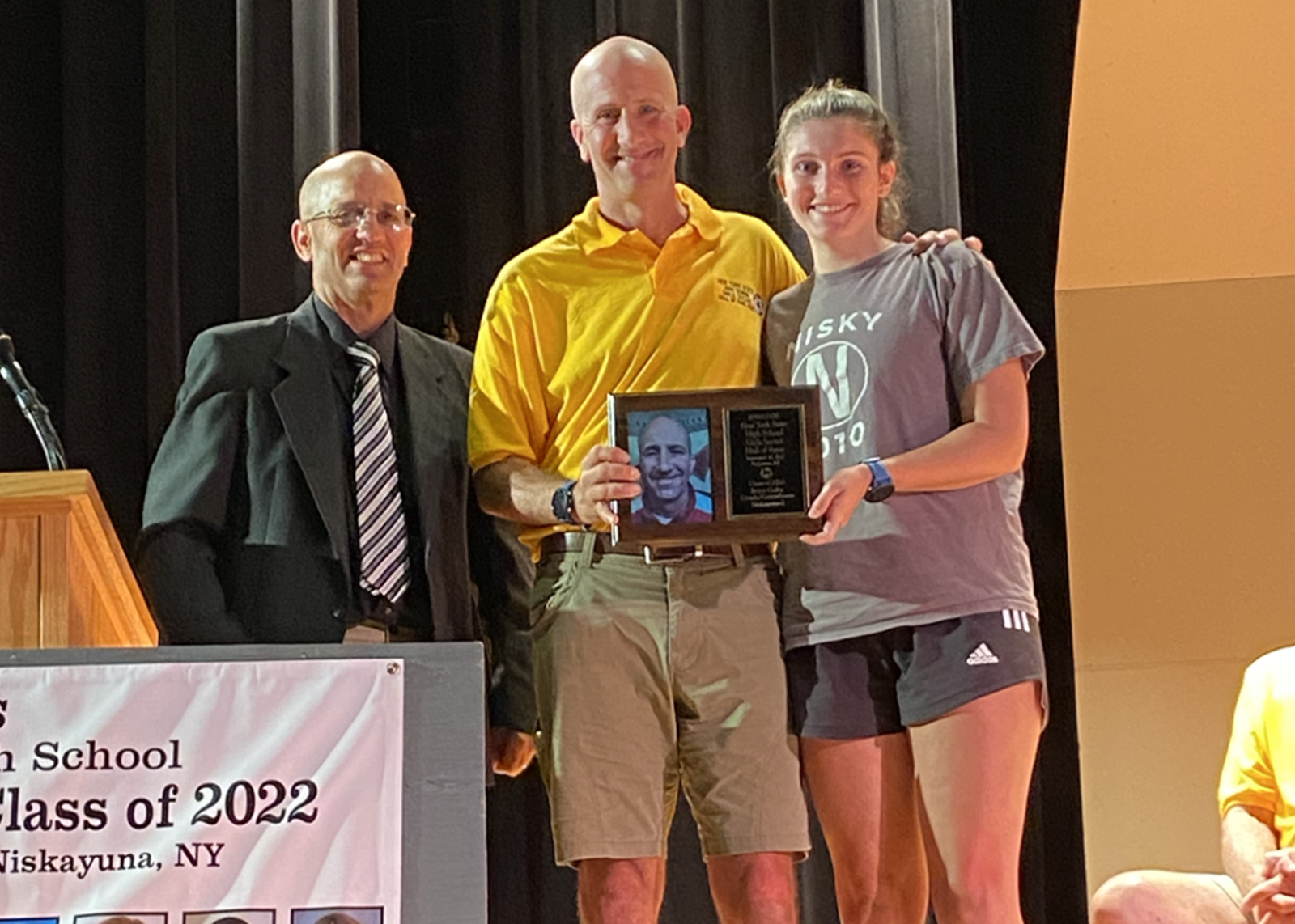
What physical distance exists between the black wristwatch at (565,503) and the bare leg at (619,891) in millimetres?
480

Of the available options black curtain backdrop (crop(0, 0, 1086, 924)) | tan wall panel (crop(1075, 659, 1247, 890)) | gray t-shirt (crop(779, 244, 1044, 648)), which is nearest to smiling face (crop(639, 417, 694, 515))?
gray t-shirt (crop(779, 244, 1044, 648))

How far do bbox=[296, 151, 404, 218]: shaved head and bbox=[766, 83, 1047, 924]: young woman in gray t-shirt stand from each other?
70 centimetres

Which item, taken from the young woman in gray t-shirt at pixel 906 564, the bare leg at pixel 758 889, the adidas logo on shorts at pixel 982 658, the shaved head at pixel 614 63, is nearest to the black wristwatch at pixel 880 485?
the young woman in gray t-shirt at pixel 906 564

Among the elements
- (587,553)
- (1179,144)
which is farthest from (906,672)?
(1179,144)

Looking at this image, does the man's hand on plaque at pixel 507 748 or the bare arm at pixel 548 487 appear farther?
the man's hand on plaque at pixel 507 748

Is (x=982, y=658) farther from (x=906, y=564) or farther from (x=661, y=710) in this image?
(x=661, y=710)

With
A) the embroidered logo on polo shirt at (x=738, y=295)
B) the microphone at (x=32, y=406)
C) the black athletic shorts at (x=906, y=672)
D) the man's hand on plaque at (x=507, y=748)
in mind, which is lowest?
the man's hand on plaque at (x=507, y=748)

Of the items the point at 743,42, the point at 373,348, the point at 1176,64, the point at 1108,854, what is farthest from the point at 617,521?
the point at 1176,64

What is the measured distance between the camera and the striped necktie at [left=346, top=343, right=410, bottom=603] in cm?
281

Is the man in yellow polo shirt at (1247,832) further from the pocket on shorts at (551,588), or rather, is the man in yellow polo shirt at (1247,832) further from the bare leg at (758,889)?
the pocket on shorts at (551,588)

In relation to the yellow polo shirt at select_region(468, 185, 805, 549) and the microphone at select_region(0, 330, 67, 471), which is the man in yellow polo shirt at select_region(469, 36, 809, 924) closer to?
the yellow polo shirt at select_region(468, 185, 805, 549)

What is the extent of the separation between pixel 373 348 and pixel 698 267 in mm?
558

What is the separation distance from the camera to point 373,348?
9.75 feet

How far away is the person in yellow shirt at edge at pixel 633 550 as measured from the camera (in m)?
2.60
